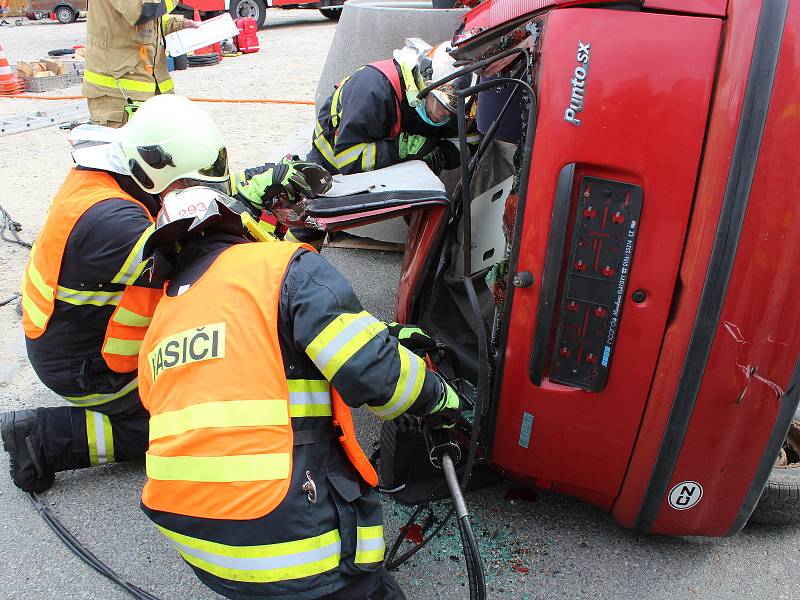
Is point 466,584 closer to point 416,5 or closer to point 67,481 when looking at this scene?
point 67,481

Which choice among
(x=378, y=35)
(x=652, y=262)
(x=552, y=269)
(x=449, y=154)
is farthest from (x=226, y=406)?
(x=378, y=35)

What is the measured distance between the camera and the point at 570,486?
2238mm

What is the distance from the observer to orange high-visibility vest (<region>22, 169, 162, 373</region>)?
8.34 feet

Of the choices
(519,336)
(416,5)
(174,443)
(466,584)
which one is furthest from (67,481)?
(416,5)

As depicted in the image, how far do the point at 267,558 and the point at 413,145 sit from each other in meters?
2.26

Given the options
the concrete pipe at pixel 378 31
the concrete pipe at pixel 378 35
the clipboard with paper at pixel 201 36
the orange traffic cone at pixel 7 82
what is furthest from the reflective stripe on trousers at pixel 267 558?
the orange traffic cone at pixel 7 82

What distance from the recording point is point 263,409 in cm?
163

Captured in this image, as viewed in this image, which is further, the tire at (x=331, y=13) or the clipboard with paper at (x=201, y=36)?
the tire at (x=331, y=13)

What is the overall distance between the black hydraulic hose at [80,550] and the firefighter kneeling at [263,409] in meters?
0.59

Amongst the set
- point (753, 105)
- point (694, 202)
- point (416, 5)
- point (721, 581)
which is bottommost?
point (721, 581)

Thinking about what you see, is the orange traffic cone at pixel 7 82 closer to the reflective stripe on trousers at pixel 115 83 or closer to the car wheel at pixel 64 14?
the reflective stripe on trousers at pixel 115 83

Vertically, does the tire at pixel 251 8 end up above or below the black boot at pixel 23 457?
above

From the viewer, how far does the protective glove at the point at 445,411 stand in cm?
200

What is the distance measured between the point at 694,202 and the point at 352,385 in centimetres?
96
